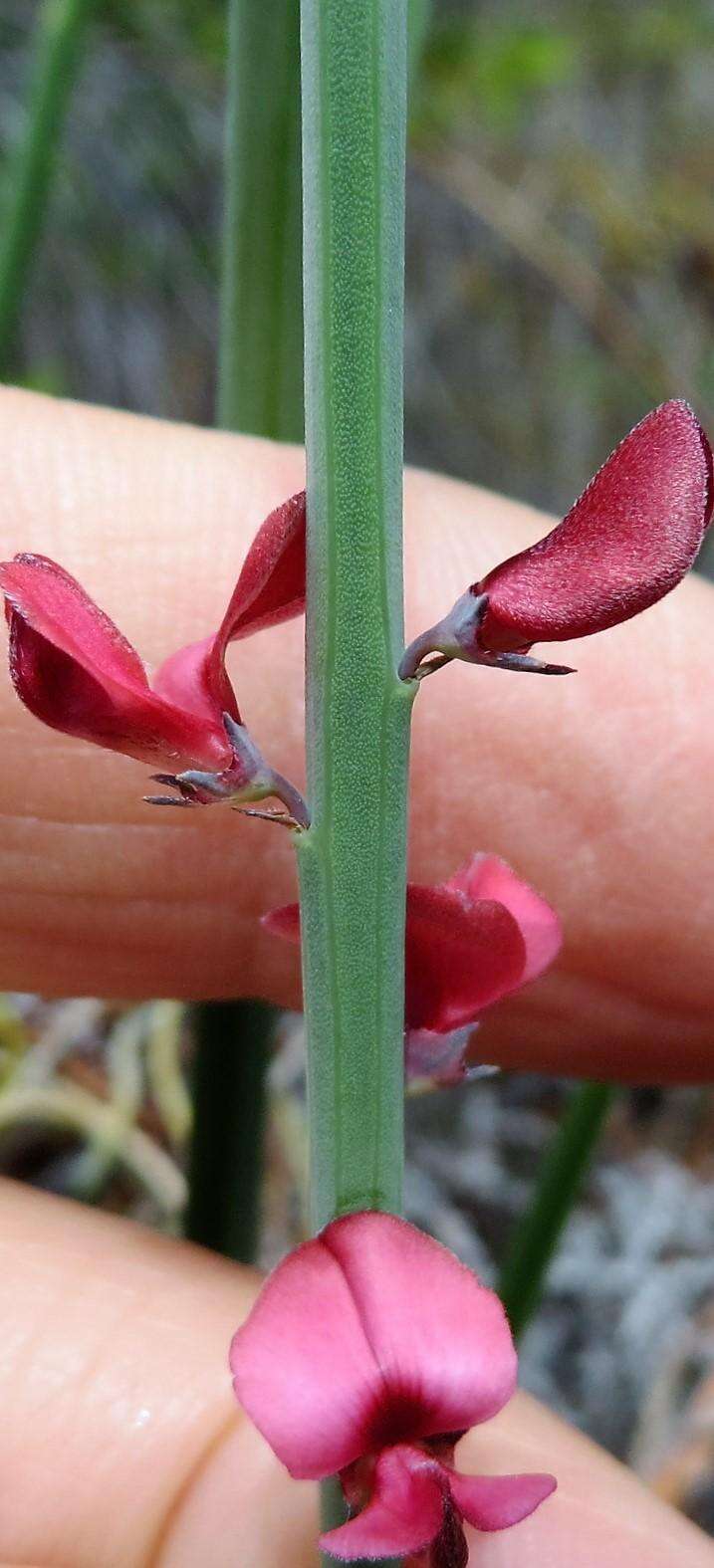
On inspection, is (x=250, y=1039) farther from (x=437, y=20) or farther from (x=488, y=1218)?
(x=437, y=20)

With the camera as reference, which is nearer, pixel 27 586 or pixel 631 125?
pixel 27 586

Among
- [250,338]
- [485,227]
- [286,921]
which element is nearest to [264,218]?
[250,338]

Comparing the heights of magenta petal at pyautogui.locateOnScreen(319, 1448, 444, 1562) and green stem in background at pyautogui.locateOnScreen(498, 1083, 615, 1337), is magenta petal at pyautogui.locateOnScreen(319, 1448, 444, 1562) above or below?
above

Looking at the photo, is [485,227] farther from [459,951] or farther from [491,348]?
[459,951]

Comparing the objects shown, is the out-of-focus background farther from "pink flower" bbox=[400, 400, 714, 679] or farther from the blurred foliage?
"pink flower" bbox=[400, 400, 714, 679]

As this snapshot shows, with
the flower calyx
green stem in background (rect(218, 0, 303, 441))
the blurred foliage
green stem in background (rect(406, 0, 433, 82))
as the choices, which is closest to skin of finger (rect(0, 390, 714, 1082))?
green stem in background (rect(218, 0, 303, 441))

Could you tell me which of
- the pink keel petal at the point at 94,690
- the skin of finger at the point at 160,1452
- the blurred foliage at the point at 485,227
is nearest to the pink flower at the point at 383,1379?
the pink keel petal at the point at 94,690

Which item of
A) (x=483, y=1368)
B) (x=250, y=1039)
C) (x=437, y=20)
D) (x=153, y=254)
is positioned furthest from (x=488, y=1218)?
(x=437, y=20)
